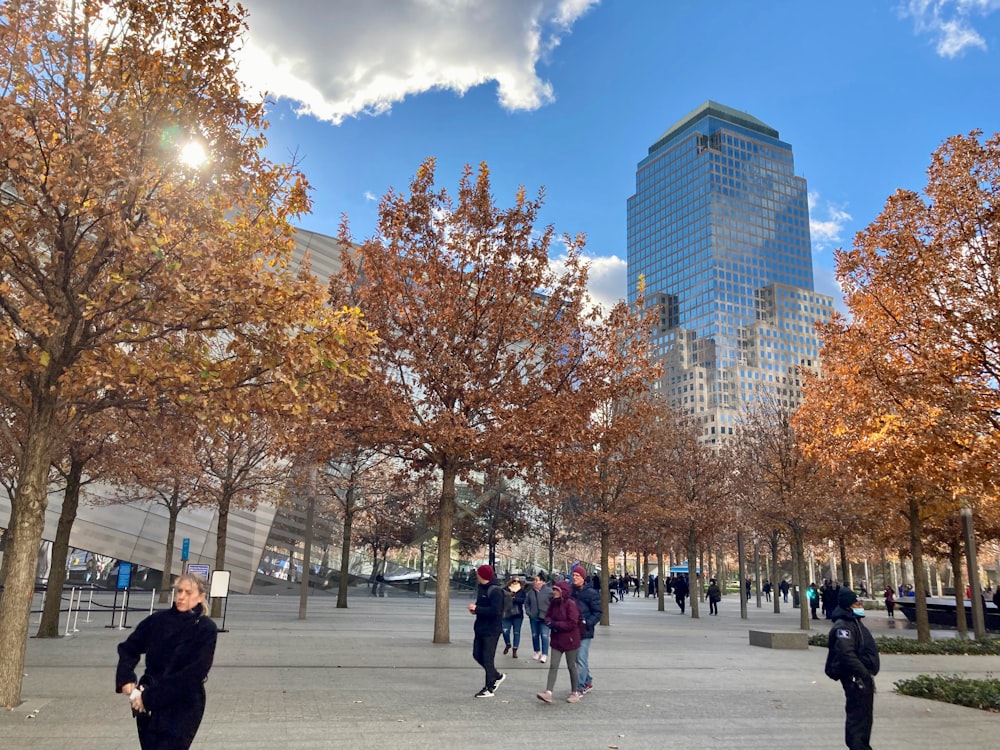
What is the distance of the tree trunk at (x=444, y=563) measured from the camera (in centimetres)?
1532

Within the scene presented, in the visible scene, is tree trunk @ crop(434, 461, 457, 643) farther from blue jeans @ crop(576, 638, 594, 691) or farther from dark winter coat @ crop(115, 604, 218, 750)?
dark winter coat @ crop(115, 604, 218, 750)

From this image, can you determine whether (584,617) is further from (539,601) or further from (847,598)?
(847,598)

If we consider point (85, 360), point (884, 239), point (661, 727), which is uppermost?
point (884, 239)

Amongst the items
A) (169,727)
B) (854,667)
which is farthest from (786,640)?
(169,727)

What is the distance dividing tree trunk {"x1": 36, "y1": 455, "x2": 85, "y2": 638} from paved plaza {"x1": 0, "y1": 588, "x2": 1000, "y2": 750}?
1.66 ft

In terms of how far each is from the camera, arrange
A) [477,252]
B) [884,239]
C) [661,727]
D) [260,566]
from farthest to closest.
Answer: [260,566] < [477,252] < [884,239] < [661,727]

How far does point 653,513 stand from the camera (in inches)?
1083

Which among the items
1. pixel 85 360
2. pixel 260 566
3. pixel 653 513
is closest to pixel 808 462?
pixel 653 513

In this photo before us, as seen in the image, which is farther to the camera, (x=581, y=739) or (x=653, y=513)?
(x=653, y=513)

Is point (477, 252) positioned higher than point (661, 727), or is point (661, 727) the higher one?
point (477, 252)

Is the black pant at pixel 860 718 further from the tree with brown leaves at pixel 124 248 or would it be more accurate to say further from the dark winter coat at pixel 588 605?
the tree with brown leaves at pixel 124 248

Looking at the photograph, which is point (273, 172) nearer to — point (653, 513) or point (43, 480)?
point (43, 480)

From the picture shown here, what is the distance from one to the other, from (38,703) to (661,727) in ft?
21.6

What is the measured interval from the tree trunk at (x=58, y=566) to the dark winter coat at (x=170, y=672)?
10953mm
